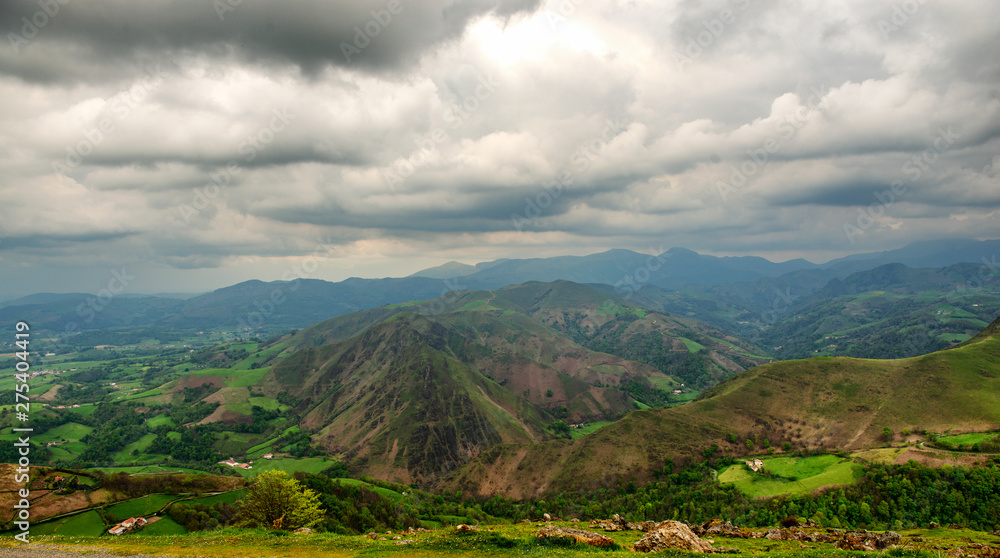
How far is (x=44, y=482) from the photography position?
48969 mm

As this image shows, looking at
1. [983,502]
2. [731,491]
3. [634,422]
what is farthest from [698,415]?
[983,502]

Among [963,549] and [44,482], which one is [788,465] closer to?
[963,549]

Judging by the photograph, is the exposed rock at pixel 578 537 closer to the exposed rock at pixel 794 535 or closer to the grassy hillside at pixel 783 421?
the exposed rock at pixel 794 535

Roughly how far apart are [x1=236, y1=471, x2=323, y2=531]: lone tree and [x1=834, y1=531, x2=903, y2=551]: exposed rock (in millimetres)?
58421

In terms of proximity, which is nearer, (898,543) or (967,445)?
(898,543)

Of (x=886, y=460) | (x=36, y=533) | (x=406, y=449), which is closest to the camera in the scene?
(x=36, y=533)

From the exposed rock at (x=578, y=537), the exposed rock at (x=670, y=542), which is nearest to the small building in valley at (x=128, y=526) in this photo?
the exposed rock at (x=578, y=537)

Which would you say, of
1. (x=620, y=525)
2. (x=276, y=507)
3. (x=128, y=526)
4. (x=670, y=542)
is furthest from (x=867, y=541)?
(x=128, y=526)

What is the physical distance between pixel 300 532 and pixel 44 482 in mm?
35296

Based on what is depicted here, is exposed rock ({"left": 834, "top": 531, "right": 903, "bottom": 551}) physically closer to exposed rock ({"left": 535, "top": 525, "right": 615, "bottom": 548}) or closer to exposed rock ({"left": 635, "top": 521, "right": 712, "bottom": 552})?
exposed rock ({"left": 635, "top": 521, "right": 712, "bottom": 552})

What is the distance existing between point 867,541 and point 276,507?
210ft

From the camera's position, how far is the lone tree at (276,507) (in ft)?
156

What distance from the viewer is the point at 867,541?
126ft

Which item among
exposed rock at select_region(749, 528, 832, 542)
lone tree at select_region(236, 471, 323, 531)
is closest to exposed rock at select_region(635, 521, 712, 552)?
exposed rock at select_region(749, 528, 832, 542)
